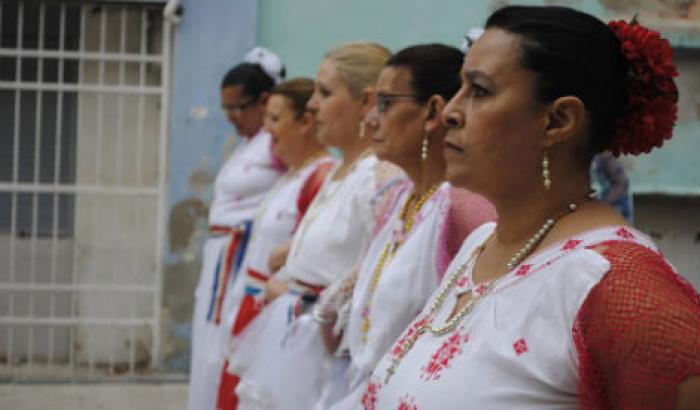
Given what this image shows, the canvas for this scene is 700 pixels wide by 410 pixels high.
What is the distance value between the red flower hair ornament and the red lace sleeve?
1.06ft

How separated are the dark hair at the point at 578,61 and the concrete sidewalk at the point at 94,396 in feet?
18.1

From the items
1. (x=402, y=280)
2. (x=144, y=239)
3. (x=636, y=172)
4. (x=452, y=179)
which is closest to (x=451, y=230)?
(x=402, y=280)

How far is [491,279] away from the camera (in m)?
2.09

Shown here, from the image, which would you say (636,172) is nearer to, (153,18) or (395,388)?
(153,18)

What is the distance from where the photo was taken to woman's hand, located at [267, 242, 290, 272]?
4602 mm

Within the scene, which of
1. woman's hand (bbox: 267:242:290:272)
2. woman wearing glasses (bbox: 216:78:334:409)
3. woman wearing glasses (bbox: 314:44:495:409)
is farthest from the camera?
woman wearing glasses (bbox: 216:78:334:409)

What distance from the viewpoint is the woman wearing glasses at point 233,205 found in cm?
564

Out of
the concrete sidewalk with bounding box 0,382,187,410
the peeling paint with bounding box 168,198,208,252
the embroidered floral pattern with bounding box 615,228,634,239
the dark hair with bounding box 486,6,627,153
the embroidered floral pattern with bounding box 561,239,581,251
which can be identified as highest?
the dark hair with bounding box 486,6,627,153

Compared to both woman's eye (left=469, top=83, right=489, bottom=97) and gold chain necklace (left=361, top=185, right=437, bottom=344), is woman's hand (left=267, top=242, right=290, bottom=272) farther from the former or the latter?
woman's eye (left=469, top=83, right=489, bottom=97)

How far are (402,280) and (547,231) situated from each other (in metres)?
→ 0.89

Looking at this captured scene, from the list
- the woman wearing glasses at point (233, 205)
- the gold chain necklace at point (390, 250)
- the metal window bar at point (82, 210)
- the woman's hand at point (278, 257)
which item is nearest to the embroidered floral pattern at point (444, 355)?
the gold chain necklace at point (390, 250)

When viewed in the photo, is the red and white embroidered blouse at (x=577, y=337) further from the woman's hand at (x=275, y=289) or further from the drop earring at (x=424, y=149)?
the woman's hand at (x=275, y=289)

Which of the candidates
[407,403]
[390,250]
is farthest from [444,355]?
[390,250]

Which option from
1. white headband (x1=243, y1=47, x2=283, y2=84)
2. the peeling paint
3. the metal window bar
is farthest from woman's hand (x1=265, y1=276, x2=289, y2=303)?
the metal window bar
